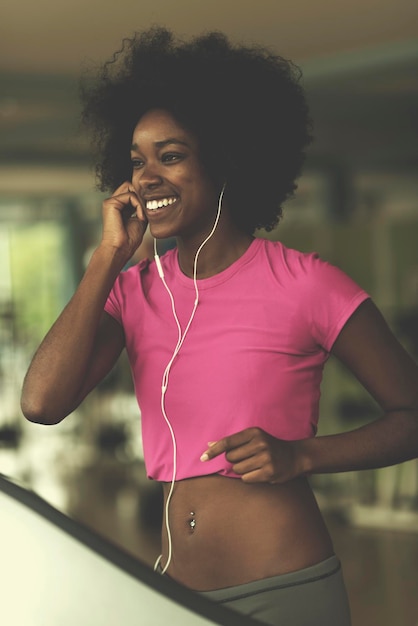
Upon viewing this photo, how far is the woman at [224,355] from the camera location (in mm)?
1140

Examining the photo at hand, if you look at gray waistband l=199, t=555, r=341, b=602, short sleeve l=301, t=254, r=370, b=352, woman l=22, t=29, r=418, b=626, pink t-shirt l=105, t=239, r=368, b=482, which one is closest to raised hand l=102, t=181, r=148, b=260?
woman l=22, t=29, r=418, b=626

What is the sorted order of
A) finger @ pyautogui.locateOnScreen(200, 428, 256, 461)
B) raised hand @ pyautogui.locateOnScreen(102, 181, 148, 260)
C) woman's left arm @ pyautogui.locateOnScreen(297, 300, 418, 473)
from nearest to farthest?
finger @ pyautogui.locateOnScreen(200, 428, 256, 461), woman's left arm @ pyautogui.locateOnScreen(297, 300, 418, 473), raised hand @ pyautogui.locateOnScreen(102, 181, 148, 260)

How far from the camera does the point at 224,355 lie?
1.16 metres

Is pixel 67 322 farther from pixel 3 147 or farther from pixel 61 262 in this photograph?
pixel 61 262

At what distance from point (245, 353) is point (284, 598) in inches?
11.1

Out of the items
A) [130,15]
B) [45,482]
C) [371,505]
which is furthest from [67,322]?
[45,482]

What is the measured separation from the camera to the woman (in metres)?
1.14

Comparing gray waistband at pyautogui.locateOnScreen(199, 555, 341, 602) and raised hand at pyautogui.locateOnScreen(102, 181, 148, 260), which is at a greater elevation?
raised hand at pyautogui.locateOnScreen(102, 181, 148, 260)

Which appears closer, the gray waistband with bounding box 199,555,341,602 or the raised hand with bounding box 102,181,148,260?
the gray waistband with bounding box 199,555,341,602

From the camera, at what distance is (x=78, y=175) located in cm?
888

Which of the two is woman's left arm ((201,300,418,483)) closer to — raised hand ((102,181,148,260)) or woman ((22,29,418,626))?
woman ((22,29,418,626))

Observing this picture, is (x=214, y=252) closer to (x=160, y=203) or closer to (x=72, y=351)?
(x=160, y=203)

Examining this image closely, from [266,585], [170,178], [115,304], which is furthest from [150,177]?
[266,585]

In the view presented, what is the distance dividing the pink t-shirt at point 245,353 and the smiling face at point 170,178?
0.25ft
